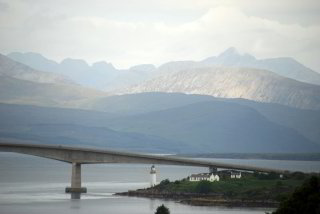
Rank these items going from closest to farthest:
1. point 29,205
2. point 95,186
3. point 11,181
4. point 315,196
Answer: point 315,196 < point 29,205 < point 95,186 < point 11,181

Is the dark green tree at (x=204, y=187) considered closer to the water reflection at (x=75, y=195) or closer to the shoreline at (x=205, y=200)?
the shoreline at (x=205, y=200)

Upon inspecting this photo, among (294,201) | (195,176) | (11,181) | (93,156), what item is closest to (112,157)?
(93,156)

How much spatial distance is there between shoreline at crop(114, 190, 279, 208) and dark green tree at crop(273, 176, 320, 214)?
35.9 m

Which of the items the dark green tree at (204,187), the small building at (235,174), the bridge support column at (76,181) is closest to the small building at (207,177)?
the small building at (235,174)

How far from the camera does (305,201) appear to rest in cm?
6644

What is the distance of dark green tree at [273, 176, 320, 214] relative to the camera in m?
64.3

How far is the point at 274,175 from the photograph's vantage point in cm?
12406

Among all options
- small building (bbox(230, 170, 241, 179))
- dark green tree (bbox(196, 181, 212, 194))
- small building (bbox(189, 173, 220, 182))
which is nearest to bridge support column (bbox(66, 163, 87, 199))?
small building (bbox(189, 173, 220, 182))

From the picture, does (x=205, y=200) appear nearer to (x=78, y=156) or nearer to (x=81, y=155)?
(x=81, y=155)

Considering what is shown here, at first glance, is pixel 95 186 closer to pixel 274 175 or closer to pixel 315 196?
pixel 274 175

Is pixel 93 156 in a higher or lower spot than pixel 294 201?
higher

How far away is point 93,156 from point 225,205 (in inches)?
1139

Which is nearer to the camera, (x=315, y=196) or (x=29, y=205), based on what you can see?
(x=315, y=196)

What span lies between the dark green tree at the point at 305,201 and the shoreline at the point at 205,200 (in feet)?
118
